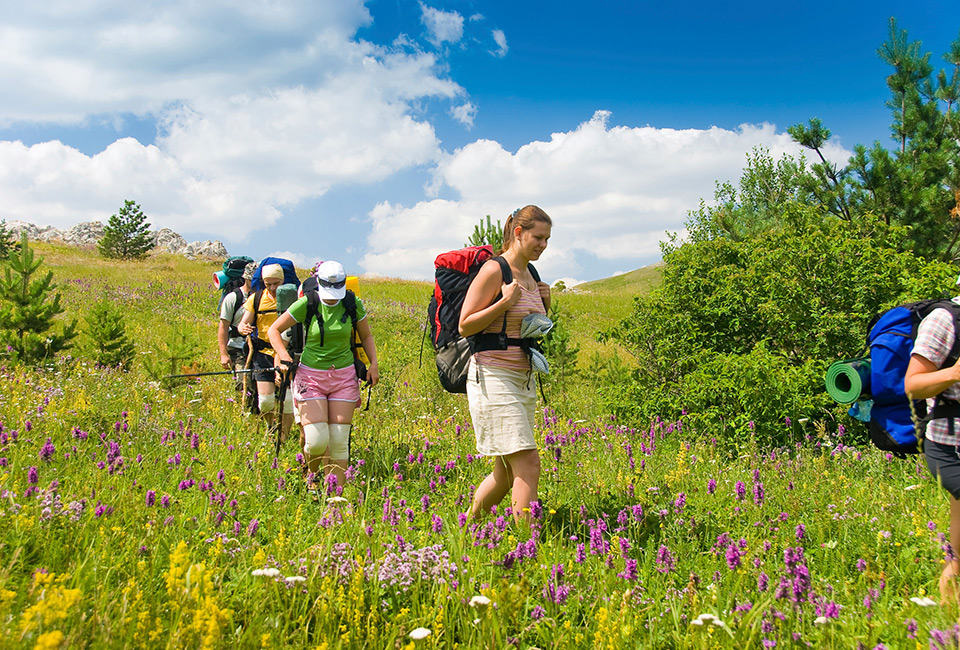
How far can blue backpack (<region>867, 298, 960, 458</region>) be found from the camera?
3129 mm

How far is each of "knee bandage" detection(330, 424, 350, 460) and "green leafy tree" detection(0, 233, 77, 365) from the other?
249 inches

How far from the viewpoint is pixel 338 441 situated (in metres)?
4.88

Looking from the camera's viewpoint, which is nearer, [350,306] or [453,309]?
[453,309]

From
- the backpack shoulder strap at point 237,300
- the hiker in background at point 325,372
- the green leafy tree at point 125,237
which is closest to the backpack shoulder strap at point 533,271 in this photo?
the hiker in background at point 325,372

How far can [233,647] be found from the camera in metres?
2.25

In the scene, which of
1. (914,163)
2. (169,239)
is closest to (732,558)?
(914,163)

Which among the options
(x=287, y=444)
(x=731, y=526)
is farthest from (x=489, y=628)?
(x=287, y=444)

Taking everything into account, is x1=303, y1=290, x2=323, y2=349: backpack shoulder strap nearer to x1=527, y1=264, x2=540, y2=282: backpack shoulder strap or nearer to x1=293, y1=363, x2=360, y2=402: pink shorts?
x1=293, y1=363, x2=360, y2=402: pink shorts

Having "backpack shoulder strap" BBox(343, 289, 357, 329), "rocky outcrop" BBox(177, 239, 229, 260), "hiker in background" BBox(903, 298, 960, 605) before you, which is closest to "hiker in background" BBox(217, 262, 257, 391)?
"backpack shoulder strap" BBox(343, 289, 357, 329)

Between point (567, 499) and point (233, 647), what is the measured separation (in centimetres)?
282

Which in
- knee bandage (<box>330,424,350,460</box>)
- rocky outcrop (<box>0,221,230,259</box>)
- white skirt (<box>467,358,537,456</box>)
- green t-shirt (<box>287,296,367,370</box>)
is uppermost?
rocky outcrop (<box>0,221,230,259</box>)

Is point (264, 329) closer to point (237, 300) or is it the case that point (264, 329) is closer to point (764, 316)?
point (237, 300)

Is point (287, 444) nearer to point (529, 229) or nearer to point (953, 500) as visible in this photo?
point (529, 229)

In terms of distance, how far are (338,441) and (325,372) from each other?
573 mm
